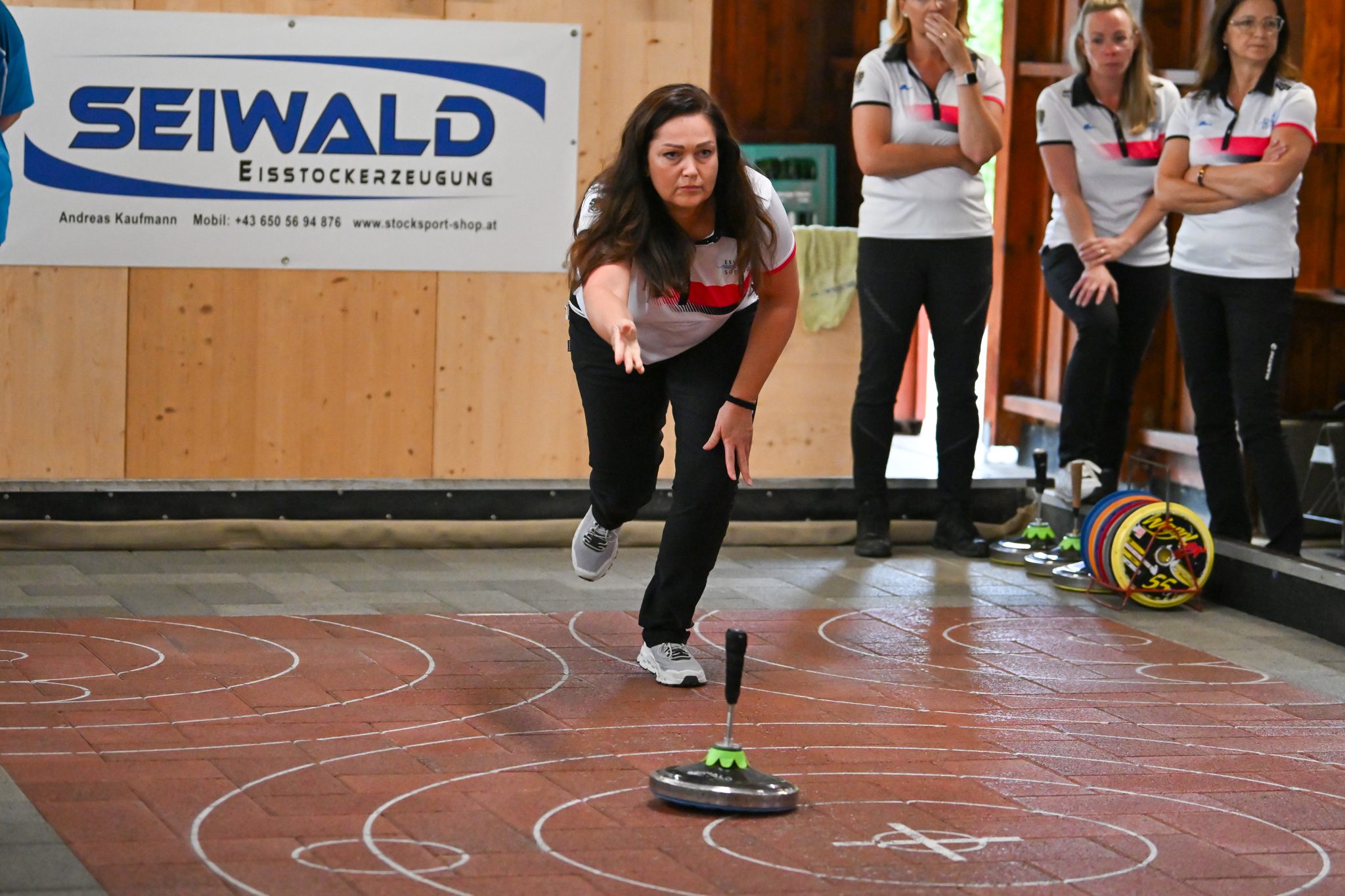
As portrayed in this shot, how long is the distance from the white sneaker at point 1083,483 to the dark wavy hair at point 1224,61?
1222 millimetres

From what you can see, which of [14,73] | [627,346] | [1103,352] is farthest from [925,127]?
[14,73]

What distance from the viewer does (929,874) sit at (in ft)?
9.09

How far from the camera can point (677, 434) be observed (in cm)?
409

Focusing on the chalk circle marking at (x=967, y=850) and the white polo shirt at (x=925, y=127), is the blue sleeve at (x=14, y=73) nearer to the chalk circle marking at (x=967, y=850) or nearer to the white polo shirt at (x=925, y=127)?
the white polo shirt at (x=925, y=127)

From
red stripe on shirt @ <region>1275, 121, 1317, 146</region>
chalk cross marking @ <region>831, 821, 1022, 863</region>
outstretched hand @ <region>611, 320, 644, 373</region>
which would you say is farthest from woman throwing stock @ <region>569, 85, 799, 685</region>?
red stripe on shirt @ <region>1275, 121, 1317, 146</region>

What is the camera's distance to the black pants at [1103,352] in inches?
226

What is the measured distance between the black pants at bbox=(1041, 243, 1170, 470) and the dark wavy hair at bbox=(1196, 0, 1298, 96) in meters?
0.71

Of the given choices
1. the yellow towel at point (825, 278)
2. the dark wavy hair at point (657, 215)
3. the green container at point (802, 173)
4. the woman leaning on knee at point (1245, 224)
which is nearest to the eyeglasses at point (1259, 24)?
the woman leaning on knee at point (1245, 224)

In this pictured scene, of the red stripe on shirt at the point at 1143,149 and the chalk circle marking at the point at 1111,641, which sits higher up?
the red stripe on shirt at the point at 1143,149

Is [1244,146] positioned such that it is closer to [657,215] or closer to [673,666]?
[657,215]

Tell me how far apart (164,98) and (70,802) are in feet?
10.6

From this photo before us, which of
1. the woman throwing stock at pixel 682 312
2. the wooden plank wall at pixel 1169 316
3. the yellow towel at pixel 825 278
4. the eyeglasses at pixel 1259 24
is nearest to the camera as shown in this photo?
the woman throwing stock at pixel 682 312

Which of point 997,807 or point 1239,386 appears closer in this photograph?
point 997,807

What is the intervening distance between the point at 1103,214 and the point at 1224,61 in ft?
2.23
